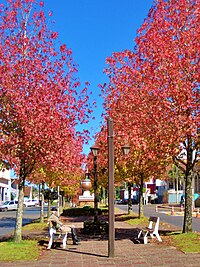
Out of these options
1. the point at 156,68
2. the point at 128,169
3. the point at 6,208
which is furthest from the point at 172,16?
the point at 6,208

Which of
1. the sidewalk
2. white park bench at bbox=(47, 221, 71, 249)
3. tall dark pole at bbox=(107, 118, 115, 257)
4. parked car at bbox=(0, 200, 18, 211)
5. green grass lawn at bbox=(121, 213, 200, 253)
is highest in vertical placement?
tall dark pole at bbox=(107, 118, 115, 257)

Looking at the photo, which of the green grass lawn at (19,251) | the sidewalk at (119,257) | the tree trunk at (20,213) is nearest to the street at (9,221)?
the tree trunk at (20,213)

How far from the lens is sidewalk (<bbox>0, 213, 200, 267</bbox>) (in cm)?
1044

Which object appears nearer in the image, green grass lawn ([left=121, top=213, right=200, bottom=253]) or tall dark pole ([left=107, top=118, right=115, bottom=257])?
tall dark pole ([left=107, top=118, right=115, bottom=257])

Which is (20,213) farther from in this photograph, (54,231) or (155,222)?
(155,222)

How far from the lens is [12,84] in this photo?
43.9ft

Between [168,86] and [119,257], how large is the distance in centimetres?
608

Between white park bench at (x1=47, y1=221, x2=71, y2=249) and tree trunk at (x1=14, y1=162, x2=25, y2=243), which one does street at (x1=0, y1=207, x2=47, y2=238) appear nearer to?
tree trunk at (x1=14, y1=162, x2=25, y2=243)

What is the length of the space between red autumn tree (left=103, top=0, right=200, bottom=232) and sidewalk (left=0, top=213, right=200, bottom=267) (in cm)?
337

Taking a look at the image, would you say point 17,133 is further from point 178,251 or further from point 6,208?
point 6,208

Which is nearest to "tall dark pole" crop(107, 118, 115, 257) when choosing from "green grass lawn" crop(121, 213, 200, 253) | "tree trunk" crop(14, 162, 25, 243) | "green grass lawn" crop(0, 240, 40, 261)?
"green grass lawn" crop(0, 240, 40, 261)

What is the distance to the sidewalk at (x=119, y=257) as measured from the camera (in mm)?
10438

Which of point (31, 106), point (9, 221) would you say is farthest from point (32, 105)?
point (9, 221)

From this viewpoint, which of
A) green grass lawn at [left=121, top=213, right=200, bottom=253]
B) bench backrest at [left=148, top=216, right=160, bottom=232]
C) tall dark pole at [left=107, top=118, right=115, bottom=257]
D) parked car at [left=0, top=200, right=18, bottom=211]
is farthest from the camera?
parked car at [left=0, top=200, right=18, bottom=211]
